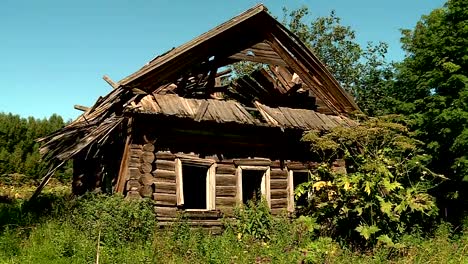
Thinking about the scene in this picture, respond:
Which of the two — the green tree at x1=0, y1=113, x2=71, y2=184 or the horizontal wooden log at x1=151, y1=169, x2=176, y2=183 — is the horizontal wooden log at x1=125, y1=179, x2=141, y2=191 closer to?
the horizontal wooden log at x1=151, y1=169, x2=176, y2=183

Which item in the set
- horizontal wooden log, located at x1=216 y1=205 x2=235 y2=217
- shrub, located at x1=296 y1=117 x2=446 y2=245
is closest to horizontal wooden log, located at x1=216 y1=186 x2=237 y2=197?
horizontal wooden log, located at x1=216 y1=205 x2=235 y2=217

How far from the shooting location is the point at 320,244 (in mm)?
9781

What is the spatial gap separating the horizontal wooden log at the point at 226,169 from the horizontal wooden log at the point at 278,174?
4.19 feet

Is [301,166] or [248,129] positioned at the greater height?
[248,129]

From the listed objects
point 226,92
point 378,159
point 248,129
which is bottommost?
point 378,159

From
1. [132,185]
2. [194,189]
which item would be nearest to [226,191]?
[132,185]

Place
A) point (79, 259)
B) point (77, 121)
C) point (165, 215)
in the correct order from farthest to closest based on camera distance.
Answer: point (77, 121) < point (165, 215) < point (79, 259)

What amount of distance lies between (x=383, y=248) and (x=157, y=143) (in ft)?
18.3

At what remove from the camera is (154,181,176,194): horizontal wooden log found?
11531 mm

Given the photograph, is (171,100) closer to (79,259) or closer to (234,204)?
(234,204)

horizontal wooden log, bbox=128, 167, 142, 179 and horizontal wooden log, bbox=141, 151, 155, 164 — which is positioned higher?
horizontal wooden log, bbox=141, 151, 155, 164

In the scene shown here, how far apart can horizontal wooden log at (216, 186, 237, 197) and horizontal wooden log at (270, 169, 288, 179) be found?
1315mm

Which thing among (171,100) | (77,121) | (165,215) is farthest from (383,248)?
(77,121)

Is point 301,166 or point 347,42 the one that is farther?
point 347,42
